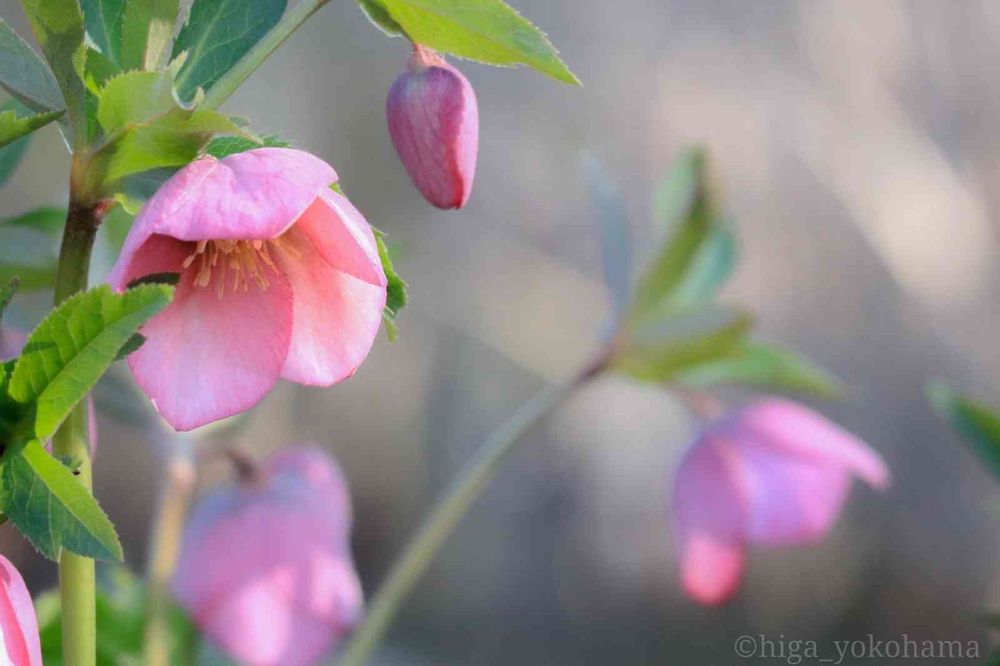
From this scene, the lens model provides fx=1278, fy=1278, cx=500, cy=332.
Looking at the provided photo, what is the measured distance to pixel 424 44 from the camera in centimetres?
50

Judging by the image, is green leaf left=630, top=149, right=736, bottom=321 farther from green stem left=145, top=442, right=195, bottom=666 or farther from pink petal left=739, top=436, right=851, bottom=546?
green stem left=145, top=442, right=195, bottom=666

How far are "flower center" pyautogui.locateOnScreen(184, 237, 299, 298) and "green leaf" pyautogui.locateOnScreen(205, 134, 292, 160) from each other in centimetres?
5

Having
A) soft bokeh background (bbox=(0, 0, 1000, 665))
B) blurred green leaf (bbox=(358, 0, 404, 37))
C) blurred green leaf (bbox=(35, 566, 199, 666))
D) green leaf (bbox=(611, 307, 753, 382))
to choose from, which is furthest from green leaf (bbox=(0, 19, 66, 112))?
soft bokeh background (bbox=(0, 0, 1000, 665))

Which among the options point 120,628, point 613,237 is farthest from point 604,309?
point 120,628

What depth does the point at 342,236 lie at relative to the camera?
0.47 metres

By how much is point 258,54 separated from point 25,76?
0.08 meters

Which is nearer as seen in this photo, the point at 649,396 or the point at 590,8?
the point at 649,396

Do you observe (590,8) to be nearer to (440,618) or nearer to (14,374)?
(440,618)

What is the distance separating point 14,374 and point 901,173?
3169 mm

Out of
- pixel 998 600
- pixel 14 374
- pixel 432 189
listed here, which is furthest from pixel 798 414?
pixel 998 600

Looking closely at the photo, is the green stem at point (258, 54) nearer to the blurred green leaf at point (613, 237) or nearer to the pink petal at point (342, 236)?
Result: the pink petal at point (342, 236)

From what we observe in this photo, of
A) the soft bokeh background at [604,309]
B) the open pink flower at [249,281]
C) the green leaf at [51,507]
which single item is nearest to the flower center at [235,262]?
the open pink flower at [249,281]

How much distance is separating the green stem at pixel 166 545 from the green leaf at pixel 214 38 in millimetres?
459

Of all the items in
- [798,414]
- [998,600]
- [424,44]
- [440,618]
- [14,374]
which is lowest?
[440,618]
